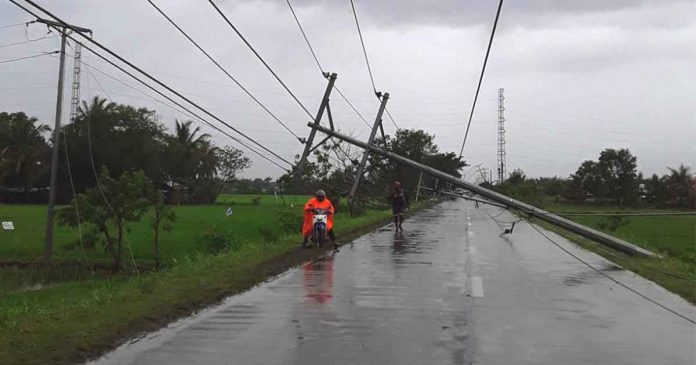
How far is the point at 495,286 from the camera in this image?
11.5 m

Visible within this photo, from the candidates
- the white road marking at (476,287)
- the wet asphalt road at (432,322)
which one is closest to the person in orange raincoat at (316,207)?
the wet asphalt road at (432,322)

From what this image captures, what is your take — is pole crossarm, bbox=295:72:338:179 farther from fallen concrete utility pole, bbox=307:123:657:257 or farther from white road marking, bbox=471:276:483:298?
white road marking, bbox=471:276:483:298

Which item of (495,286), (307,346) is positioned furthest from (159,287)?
(495,286)

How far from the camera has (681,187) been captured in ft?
206

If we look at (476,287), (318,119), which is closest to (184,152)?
(318,119)

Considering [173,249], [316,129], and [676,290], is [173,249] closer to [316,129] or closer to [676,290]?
[316,129]

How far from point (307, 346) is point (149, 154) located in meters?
64.4

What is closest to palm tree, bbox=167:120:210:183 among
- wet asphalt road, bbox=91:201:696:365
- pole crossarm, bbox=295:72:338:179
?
pole crossarm, bbox=295:72:338:179

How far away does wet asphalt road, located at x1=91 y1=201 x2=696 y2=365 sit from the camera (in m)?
6.70

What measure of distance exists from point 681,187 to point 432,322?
61936 mm

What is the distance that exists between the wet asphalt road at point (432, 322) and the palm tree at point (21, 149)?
60.5 m

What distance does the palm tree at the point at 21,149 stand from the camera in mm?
66375

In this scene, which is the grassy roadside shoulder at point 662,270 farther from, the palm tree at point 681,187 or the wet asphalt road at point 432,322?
the palm tree at point 681,187

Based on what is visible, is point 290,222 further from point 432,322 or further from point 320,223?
point 432,322
